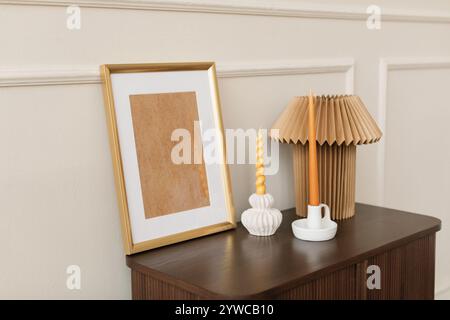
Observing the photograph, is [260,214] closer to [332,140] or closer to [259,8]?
[332,140]

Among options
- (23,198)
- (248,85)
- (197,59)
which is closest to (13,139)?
(23,198)

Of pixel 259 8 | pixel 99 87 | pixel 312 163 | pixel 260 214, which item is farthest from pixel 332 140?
pixel 99 87

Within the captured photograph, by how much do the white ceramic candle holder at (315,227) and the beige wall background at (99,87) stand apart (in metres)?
0.19

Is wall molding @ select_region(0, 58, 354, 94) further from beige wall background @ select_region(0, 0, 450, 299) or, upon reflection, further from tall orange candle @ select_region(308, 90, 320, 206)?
tall orange candle @ select_region(308, 90, 320, 206)

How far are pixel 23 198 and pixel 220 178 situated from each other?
1.18 feet

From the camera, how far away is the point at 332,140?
117 cm

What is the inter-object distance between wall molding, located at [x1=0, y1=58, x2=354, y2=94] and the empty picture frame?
4 cm

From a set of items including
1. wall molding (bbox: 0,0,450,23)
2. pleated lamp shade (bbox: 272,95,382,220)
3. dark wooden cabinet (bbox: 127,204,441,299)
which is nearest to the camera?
dark wooden cabinet (bbox: 127,204,441,299)

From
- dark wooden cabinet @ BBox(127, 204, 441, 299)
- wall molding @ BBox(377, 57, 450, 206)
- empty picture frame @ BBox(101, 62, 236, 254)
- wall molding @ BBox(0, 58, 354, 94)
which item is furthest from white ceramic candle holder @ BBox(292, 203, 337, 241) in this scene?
wall molding @ BBox(377, 57, 450, 206)

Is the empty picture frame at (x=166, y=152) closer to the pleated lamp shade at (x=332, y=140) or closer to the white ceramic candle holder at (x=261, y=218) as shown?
the white ceramic candle holder at (x=261, y=218)

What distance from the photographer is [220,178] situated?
45.1 inches

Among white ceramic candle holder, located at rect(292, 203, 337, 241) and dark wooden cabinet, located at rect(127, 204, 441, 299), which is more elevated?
white ceramic candle holder, located at rect(292, 203, 337, 241)

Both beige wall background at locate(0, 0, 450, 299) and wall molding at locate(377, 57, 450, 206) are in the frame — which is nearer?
beige wall background at locate(0, 0, 450, 299)

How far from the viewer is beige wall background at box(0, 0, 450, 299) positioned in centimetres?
94
